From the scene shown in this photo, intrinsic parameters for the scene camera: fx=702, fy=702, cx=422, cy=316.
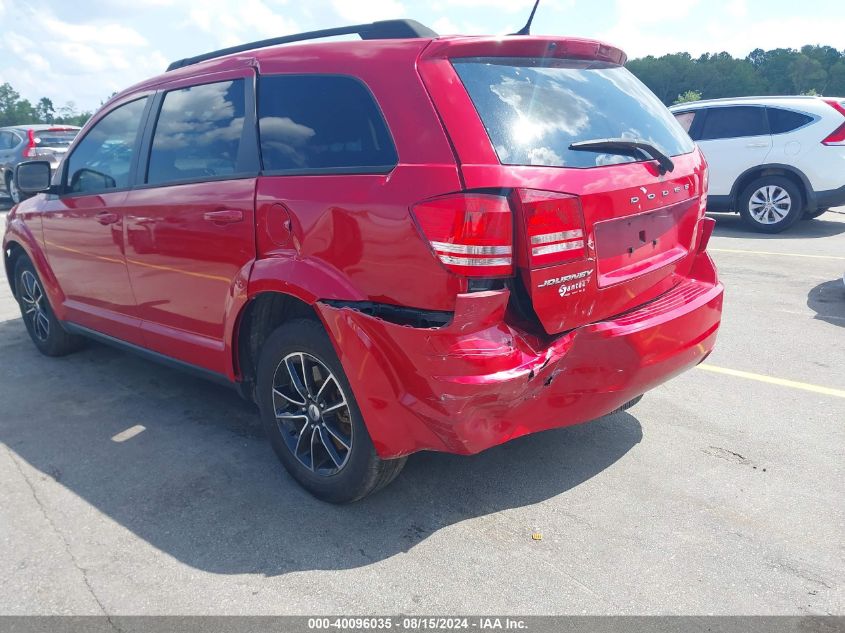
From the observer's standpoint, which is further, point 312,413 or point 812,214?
point 812,214

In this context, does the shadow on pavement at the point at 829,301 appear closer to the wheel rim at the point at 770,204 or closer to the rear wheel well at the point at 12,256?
the wheel rim at the point at 770,204

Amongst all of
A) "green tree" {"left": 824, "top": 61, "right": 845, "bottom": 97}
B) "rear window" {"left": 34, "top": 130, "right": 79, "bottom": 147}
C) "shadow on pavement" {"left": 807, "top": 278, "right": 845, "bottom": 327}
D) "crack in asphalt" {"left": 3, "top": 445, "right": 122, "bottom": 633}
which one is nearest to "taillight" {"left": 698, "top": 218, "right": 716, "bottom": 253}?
"shadow on pavement" {"left": 807, "top": 278, "right": 845, "bottom": 327}

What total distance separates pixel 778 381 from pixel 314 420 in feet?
9.67

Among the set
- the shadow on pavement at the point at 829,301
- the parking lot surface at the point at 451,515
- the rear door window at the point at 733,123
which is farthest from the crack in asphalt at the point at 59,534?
the rear door window at the point at 733,123

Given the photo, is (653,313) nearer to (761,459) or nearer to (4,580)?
(761,459)

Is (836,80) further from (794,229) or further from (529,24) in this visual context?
(529,24)

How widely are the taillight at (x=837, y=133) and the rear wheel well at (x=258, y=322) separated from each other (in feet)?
29.1

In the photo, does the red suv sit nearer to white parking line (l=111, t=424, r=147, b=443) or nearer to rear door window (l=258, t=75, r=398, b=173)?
rear door window (l=258, t=75, r=398, b=173)

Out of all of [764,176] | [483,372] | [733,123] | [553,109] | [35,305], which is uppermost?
[553,109]

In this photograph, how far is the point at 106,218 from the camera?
4160 mm

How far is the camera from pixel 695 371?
4562 mm

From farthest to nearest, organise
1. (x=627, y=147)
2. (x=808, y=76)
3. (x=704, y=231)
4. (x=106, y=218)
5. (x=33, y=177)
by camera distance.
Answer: (x=808, y=76)
(x=33, y=177)
(x=106, y=218)
(x=704, y=231)
(x=627, y=147)

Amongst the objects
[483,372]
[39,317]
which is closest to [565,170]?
[483,372]

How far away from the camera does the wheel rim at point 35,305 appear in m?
5.23
